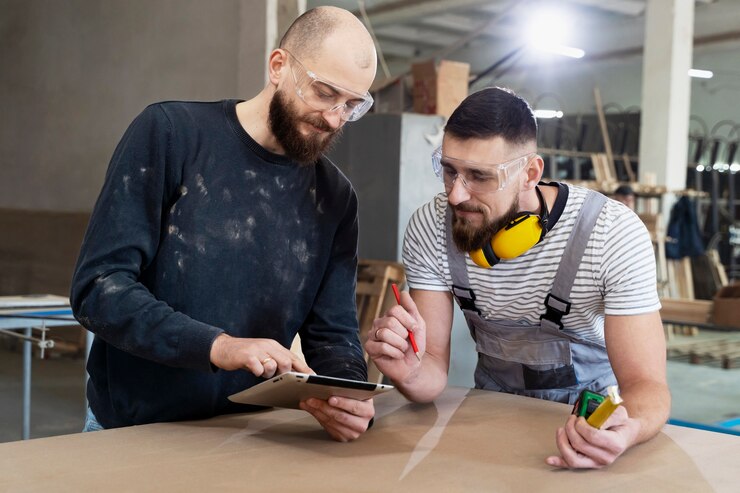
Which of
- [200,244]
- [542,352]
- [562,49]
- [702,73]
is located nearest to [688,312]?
[542,352]

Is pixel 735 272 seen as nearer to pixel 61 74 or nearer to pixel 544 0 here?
pixel 544 0

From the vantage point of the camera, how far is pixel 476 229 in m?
2.13

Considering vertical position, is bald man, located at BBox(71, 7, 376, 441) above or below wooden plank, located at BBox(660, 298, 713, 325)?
above

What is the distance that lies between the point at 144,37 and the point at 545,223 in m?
4.54

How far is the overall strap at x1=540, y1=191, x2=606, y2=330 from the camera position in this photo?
2.10m

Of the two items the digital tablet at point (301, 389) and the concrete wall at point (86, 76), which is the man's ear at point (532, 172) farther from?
the concrete wall at point (86, 76)

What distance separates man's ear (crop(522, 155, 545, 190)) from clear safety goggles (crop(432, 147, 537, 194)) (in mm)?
19

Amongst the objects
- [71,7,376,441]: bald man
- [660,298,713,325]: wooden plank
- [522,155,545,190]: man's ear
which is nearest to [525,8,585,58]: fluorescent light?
[660,298,713,325]: wooden plank

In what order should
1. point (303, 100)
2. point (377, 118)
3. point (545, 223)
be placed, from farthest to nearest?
point (377, 118) < point (545, 223) < point (303, 100)

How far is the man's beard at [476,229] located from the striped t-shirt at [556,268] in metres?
0.10

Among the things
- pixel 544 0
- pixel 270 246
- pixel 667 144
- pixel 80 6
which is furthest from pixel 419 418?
pixel 544 0

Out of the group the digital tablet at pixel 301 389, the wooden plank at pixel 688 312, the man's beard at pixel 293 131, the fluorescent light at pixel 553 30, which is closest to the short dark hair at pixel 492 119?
the man's beard at pixel 293 131

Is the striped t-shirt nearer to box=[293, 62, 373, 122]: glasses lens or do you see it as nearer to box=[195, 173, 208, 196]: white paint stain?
box=[293, 62, 373, 122]: glasses lens

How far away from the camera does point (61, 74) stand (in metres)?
7.27
